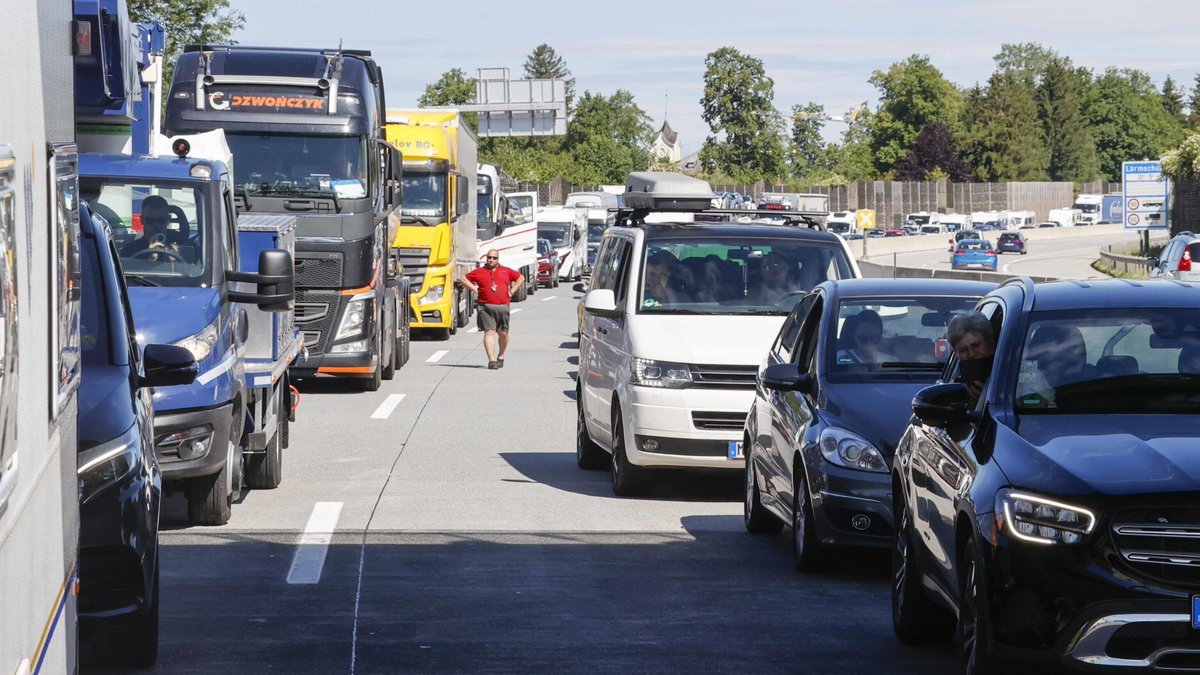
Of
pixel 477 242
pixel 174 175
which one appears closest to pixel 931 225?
pixel 477 242

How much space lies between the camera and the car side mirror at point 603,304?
13664mm

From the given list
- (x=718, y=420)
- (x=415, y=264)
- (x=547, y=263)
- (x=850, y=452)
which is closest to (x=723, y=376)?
(x=718, y=420)

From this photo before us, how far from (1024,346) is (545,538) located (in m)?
4.84

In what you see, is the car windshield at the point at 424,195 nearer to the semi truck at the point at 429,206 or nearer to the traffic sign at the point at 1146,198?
the semi truck at the point at 429,206

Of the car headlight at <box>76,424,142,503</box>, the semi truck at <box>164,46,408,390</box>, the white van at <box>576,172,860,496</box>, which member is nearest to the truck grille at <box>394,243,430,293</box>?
the semi truck at <box>164,46,408,390</box>

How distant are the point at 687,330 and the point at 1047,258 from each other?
7904 cm

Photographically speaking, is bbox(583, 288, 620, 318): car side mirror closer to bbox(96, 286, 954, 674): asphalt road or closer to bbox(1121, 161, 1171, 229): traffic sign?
bbox(96, 286, 954, 674): asphalt road

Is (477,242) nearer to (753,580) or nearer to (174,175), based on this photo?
(174,175)

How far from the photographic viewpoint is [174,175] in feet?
41.4

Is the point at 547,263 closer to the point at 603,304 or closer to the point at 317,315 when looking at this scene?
the point at 317,315

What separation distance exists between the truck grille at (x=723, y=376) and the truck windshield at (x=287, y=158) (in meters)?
9.84

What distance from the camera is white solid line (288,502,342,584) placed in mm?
9875

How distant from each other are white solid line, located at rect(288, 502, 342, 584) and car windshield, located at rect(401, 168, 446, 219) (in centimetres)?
1870

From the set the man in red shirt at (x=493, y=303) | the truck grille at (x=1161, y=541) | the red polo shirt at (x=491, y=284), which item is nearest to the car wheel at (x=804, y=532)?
the truck grille at (x=1161, y=541)
